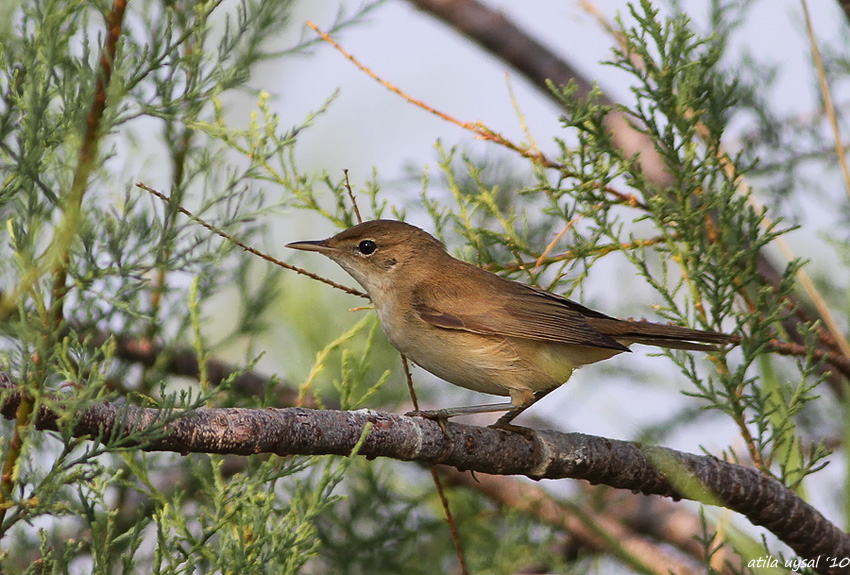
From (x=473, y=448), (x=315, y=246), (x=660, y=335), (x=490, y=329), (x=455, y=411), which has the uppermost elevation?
(x=315, y=246)

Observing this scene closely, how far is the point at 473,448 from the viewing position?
2.94 meters

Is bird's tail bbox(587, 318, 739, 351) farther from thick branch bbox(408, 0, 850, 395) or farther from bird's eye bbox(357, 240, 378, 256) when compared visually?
thick branch bbox(408, 0, 850, 395)

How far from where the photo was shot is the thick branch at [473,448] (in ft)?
7.36

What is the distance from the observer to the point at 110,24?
2.41 meters

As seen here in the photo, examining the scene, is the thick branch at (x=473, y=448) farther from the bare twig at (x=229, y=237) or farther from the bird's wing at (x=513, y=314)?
the bird's wing at (x=513, y=314)

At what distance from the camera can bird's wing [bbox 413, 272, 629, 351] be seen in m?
3.91

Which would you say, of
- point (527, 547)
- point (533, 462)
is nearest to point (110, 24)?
point (533, 462)

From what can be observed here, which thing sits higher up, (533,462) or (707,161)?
(707,161)

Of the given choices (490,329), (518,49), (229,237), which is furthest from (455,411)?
(518,49)

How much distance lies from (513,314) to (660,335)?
73 centimetres

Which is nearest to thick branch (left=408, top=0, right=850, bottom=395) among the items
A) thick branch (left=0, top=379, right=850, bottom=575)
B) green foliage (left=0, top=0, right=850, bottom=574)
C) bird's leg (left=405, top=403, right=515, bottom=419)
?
green foliage (left=0, top=0, right=850, bottom=574)

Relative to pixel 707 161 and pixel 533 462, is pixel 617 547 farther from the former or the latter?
pixel 707 161

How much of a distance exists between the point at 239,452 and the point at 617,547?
3.35ft

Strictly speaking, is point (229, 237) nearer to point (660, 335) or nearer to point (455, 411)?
point (455, 411)
